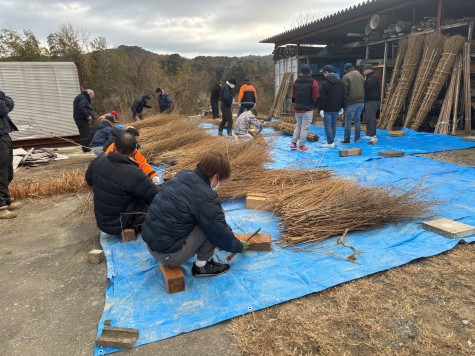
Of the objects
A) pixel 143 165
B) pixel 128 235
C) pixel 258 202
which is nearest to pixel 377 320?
pixel 258 202

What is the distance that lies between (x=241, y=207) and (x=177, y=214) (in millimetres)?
1677

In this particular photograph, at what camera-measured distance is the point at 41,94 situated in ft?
30.2

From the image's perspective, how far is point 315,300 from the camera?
221 centimetres

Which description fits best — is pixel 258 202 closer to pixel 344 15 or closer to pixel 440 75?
pixel 440 75

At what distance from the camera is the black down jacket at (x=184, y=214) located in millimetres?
2219

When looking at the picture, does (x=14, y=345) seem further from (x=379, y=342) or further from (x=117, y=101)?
(x=117, y=101)

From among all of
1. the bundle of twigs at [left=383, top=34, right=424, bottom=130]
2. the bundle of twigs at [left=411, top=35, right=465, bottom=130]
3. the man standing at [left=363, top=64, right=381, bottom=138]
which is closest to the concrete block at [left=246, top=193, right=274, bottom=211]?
the man standing at [left=363, top=64, right=381, bottom=138]

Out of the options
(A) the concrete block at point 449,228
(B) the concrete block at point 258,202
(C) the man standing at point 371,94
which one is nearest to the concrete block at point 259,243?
(B) the concrete block at point 258,202

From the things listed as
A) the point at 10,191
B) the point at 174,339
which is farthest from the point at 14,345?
the point at 10,191

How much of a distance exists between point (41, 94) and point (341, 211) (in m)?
9.11

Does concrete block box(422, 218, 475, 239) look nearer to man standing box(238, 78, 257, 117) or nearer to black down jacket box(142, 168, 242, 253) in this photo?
black down jacket box(142, 168, 242, 253)

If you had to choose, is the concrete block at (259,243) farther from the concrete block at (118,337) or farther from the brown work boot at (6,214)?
the brown work boot at (6,214)

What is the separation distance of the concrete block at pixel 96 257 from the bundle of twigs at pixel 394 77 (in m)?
8.04

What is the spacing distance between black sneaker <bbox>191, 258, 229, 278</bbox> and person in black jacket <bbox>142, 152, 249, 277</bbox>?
159mm
